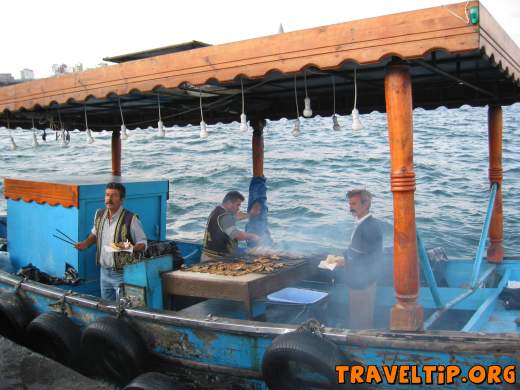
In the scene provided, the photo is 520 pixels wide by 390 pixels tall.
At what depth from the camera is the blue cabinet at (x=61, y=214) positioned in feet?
19.8

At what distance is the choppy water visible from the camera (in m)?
15.5

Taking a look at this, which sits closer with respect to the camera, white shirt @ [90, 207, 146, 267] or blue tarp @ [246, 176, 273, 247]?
white shirt @ [90, 207, 146, 267]

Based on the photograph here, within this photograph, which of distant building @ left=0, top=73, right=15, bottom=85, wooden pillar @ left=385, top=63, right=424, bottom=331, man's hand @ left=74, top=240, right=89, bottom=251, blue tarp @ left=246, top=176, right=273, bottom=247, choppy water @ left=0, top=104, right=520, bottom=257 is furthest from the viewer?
choppy water @ left=0, top=104, right=520, bottom=257

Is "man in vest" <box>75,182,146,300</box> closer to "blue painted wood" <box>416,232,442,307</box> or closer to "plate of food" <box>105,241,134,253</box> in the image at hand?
"plate of food" <box>105,241,134,253</box>

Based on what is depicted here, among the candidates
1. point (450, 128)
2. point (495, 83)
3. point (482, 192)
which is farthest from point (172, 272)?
point (450, 128)

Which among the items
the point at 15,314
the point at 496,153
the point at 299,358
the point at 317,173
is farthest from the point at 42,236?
the point at 317,173

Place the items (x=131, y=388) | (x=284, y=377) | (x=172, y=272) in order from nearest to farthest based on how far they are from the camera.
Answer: (x=284, y=377) → (x=131, y=388) → (x=172, y=272)

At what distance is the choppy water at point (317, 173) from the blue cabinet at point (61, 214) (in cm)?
391

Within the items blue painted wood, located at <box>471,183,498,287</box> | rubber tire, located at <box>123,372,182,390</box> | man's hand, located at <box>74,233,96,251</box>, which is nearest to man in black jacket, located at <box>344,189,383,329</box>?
blue painted wood, located at <box>471,183,498,287</box>

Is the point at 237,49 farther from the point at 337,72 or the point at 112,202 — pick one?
the point at 112,202

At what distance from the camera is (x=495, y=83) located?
6.27m

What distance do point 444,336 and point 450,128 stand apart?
109ft

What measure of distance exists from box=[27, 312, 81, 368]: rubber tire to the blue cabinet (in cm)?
96

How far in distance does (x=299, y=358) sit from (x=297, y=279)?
1818 millimetres
